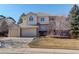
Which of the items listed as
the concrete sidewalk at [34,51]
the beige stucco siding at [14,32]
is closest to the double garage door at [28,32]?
the beige stucco siding at [14,32]

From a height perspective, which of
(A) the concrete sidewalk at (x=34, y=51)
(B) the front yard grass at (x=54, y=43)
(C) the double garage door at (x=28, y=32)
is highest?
(C) the double garage door at (x=28, y=32)

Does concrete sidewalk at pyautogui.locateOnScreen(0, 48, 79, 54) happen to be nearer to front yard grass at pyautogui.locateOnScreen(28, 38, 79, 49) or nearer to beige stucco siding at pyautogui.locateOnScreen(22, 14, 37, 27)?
front yard grass at pyautogui.locateOnScreen(28, 38, 79, 49)

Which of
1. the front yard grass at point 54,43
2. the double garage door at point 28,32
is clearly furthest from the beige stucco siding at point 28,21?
the front yard grass at point 54,43

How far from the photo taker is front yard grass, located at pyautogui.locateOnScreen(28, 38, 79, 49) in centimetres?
150

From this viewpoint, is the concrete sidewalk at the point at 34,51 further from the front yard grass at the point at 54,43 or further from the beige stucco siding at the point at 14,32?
the beige stucco siding at the point at 14,32

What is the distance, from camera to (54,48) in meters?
1.51

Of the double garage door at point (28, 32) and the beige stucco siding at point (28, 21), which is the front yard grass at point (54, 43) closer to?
the double garage door at point (28, 32)

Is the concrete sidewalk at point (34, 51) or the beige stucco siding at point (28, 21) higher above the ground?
the beige stucco siding at point (28, 21)

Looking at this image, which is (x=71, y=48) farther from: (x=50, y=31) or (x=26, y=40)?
(x=26, y=40)

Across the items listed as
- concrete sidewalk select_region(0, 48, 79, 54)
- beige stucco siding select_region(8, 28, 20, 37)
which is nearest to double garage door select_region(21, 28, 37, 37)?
beige stucco siding select_region(8, 28, 20, 37)

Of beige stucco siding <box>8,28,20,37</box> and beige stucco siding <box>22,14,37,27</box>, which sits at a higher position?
beige stucco siding <box>22,14,37,27</box>

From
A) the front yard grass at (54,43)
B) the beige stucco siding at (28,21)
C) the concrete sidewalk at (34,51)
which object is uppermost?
the beige stucco siding at (28,21)

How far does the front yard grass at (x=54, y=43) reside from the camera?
1.50 metres
